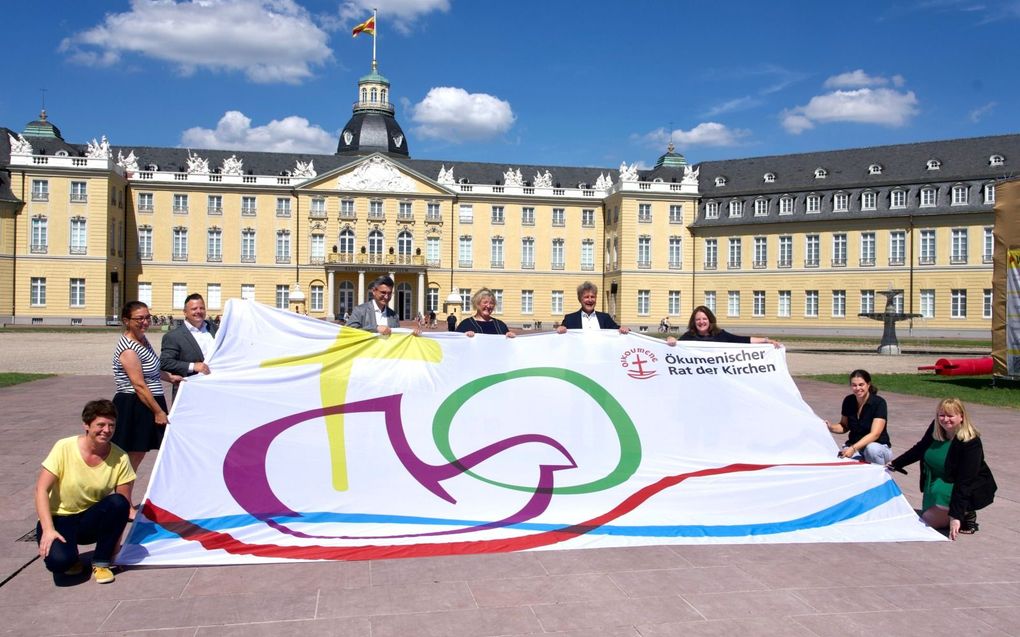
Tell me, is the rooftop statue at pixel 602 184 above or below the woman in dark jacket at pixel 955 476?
above

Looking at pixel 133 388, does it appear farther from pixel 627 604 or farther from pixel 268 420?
pixel 627 604

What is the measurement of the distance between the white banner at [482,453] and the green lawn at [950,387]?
1177cm

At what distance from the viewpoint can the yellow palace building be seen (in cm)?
5800

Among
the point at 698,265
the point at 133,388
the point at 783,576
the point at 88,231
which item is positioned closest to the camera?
the point at 783,576

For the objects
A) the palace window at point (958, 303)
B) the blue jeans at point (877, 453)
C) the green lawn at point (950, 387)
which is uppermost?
the palace window at point (958, 303)

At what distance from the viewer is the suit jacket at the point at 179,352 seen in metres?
7.02

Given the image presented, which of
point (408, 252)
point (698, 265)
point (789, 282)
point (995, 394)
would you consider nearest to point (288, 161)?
point (408, 252)

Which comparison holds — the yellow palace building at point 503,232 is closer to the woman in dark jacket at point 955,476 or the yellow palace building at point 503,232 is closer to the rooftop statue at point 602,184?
the rooftop statue at point 602,184

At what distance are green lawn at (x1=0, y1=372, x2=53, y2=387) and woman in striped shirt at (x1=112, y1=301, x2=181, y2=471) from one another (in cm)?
1320

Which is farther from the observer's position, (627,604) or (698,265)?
(698,265)

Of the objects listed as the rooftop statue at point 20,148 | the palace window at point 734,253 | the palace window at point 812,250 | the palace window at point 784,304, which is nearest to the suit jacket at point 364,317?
the palace window at point 812,250

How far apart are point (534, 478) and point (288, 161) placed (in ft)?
218

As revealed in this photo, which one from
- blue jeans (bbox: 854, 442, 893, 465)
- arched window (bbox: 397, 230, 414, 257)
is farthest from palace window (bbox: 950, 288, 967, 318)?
blue jeans (bbox: 854, 442, 893, 465)

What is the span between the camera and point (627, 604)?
5.09 meters
